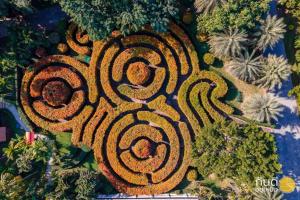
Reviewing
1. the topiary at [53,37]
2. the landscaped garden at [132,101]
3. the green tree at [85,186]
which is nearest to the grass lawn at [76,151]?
the landscaped garden at [132,101]

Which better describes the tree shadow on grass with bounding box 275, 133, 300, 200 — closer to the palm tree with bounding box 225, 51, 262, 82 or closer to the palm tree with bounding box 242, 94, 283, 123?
the palm tree with bounding box 242, 94, 283, 123

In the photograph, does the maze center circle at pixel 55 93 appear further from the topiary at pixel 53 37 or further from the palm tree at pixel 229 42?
the palm tree at pixel 229 42

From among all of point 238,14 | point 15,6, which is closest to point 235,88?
point 238,14

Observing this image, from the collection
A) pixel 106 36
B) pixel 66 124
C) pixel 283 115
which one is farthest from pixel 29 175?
pixel 283 115

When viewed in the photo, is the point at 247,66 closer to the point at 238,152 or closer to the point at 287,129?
the point at 238,152

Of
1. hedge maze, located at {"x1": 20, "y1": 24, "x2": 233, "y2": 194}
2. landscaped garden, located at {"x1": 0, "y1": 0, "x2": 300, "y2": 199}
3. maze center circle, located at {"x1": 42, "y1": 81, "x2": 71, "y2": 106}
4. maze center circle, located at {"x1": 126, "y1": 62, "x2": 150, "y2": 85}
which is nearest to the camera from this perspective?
landscaped garden, located at {"x1": 0, "y1": 0, "x2": 300, "y2": 199}

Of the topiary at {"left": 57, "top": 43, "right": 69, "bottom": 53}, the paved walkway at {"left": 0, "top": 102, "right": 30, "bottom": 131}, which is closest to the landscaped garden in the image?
the topiary at {"left": 57, "top": 43, "right": 69, "bottom": 53}

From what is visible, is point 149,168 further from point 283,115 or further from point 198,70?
point 283,115
